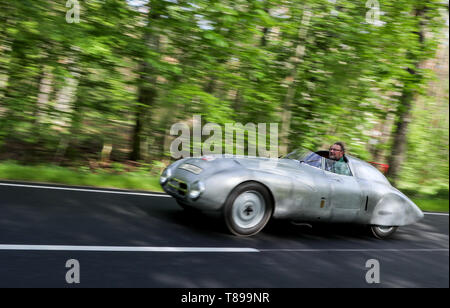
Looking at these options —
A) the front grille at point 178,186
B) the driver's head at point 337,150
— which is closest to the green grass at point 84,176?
Result: the driver's head at point 337,150

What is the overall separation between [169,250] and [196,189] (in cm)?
80

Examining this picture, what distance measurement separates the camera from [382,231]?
6.08m

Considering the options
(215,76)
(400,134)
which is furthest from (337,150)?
(215,76)

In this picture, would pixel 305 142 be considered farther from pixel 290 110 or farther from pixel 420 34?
pixel 420 34

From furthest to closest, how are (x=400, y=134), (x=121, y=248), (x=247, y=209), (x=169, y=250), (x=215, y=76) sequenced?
(x=215, y=76), (x=400, y=134), (x=247, y=209), (x=169, y=250), (x=121, y=248)

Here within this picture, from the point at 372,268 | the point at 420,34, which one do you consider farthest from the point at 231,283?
the point at 420,34

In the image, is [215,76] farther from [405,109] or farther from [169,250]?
[169,250]

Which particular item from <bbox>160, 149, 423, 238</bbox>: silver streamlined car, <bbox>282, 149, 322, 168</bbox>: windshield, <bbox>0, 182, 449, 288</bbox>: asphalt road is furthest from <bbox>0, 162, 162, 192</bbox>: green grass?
<bbox>282, 149, 322, 168</bbox>: windshield

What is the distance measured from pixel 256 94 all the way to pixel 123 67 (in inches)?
99.3

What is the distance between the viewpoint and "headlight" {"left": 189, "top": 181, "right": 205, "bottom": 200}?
4.73 meters

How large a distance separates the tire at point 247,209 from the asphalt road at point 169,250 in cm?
15

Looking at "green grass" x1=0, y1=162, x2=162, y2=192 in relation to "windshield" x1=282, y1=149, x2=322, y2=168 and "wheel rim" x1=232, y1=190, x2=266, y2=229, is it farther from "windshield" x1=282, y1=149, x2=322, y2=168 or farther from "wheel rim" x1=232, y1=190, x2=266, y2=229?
"windshield" x1=282, y1=149, x2=322, y2=168

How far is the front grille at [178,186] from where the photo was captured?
4.92 metres
